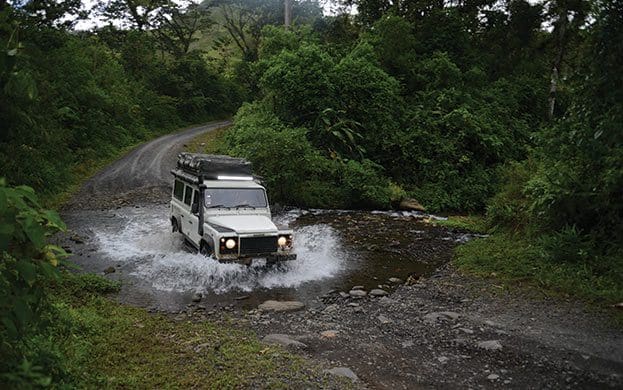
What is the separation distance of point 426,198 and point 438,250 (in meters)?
7.95

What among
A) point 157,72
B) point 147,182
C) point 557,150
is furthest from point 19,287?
point 157,72

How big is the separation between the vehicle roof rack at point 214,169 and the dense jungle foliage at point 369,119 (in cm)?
357

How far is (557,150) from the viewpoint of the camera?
8812 millimetres

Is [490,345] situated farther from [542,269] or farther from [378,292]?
[542,269]

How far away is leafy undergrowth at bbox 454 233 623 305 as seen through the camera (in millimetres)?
8859

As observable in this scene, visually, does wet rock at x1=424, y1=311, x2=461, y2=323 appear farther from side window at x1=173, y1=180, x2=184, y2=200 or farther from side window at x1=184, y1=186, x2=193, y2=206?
side window at x1=173, y1=180, x2=184, y2=200

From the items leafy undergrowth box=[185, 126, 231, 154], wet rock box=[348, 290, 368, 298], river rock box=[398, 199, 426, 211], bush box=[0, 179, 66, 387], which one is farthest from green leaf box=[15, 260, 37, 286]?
leafy undergrowth box=[185, 126, 231, 154]

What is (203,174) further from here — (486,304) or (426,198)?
(426,198)

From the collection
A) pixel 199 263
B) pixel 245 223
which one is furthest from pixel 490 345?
pixel 199 263

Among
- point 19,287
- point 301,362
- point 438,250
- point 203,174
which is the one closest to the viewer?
point 19,287

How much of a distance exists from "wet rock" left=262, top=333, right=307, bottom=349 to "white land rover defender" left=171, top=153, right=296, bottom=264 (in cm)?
301

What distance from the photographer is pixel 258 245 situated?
10.2 meters

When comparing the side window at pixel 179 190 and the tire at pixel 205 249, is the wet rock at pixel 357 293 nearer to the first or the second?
the tire at pixel 205 249

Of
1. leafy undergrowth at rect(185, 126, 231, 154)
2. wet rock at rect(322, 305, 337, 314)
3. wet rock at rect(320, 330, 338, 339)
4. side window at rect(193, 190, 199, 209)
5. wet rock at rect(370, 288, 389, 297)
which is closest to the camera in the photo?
wet rock at rect(320, 330, 338, 339)
